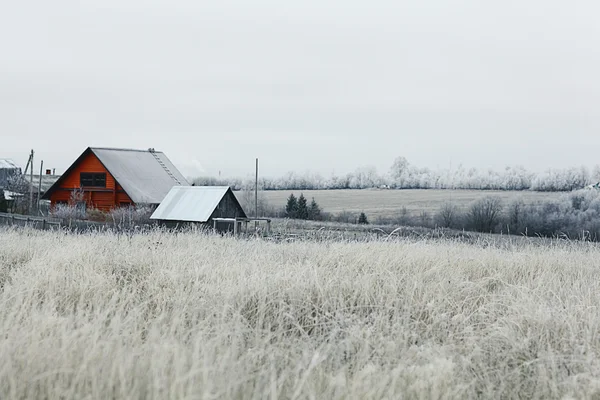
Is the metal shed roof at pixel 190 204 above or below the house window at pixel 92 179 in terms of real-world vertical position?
below

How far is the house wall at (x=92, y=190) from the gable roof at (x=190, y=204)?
6.19 m

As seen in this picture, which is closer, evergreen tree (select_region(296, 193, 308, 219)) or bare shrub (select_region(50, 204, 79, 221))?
bare shrub (select_region(50, 204, 79, 221))

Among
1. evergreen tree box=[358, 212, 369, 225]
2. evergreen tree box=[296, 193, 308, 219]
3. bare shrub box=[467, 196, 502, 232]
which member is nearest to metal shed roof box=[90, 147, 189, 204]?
evergreen tree box=[296, 193, 308, 219]

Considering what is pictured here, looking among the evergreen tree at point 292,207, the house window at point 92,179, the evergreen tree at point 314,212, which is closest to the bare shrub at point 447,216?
the evergreen tree at point 314,212

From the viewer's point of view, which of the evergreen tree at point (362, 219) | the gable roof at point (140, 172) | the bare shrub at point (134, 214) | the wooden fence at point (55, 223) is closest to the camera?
the wooden fence at point (55, 223)

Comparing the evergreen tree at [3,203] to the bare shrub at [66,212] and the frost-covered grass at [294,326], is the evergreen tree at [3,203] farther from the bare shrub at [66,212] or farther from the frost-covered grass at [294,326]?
the frost-covered grass at [294,326]

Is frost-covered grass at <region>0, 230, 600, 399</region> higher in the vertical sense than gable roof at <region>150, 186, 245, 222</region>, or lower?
lower

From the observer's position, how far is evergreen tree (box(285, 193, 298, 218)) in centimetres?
3838

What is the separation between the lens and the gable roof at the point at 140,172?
93.9 ft

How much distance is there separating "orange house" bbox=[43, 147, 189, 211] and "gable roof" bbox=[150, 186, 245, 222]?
19.0ft

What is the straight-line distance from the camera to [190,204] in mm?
22516

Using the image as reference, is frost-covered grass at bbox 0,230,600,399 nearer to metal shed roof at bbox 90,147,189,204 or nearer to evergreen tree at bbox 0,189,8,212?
metal shed roof at bbox 90,147,189,204

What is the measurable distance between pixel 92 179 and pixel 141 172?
91.0 inches

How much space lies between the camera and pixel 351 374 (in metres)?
4.02
